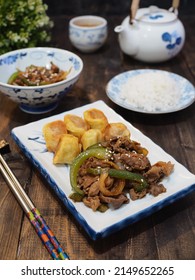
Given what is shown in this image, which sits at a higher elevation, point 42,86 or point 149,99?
point 42,86

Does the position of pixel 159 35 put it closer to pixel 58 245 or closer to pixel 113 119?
pixel 113 119

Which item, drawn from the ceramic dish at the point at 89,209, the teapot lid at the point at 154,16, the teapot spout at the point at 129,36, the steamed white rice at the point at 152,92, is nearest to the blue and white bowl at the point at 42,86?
the ceramic dish at the point at 89,209

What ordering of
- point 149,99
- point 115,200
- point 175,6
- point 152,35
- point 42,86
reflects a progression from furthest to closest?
1. point 175,6
2. point 152,35
3. point 149,99
4. point 42,86
5. point 115,200

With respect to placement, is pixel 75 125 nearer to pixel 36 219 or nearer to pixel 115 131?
pixel 115 131

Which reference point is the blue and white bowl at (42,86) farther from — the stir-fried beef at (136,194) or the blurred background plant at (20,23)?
the stir-fried beef at (136,194)

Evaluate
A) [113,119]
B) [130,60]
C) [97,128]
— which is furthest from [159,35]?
[97,128]

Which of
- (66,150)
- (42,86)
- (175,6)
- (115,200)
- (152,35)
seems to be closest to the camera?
(115,200)

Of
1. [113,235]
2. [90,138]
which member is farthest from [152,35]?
[113,235]

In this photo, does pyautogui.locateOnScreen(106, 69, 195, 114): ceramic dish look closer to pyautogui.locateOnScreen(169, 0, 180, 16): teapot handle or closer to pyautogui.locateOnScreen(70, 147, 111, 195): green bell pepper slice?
pyautogui.locateOnScreen(70, 147, 111, 195): green bell pepper slice
